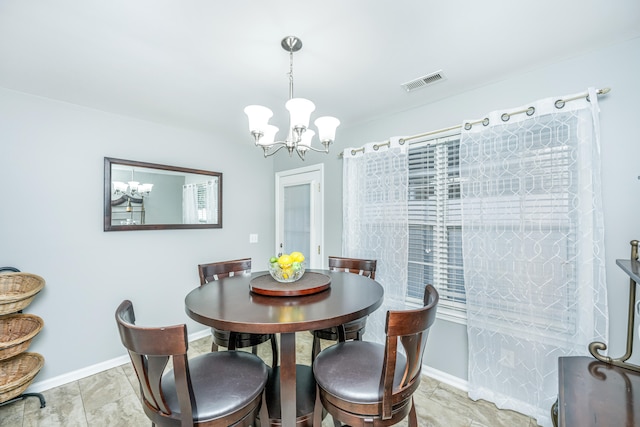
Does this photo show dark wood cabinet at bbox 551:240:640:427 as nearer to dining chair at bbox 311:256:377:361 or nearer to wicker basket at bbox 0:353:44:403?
dining chair at bbox 311:256:377:361

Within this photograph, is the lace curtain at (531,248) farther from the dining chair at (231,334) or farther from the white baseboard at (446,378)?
the dining chair at (231,334)

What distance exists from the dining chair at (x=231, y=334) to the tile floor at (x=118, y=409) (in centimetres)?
67

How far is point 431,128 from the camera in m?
2.49

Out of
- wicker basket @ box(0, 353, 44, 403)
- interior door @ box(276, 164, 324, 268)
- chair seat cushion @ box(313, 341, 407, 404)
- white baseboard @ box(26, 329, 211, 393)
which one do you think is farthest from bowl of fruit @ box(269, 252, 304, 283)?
white baseboard @ box(26, 329, 211, 393)

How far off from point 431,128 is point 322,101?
1011 mm

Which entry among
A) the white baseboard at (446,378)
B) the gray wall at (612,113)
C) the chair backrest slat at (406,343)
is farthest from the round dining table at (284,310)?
the gray wall at (612,113)

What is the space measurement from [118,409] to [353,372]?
193 centimetres

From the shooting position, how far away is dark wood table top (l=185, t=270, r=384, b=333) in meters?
1.23

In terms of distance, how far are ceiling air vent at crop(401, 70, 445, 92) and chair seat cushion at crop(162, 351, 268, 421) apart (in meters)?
2.19

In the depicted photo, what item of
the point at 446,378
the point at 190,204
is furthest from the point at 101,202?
the point at 446,378

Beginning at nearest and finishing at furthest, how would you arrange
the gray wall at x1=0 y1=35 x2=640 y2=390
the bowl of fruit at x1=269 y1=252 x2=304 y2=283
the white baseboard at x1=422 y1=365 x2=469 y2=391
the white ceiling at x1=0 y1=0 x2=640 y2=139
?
the white ceiling at x1=0 y1=0 x2=640 y2=139 < the gray wall at x1=0 y1=35 x2=640 y2=390 < the bowl of fruit at x1=269 y1=252 x2=304 y2=283 < the white baseboard at x1=422 y1=365 x2=469 y2=391

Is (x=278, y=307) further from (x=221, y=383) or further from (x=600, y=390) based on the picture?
(x=600, y=390)

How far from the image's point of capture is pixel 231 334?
1.92m

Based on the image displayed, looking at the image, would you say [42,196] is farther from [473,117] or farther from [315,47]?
[473,117]
